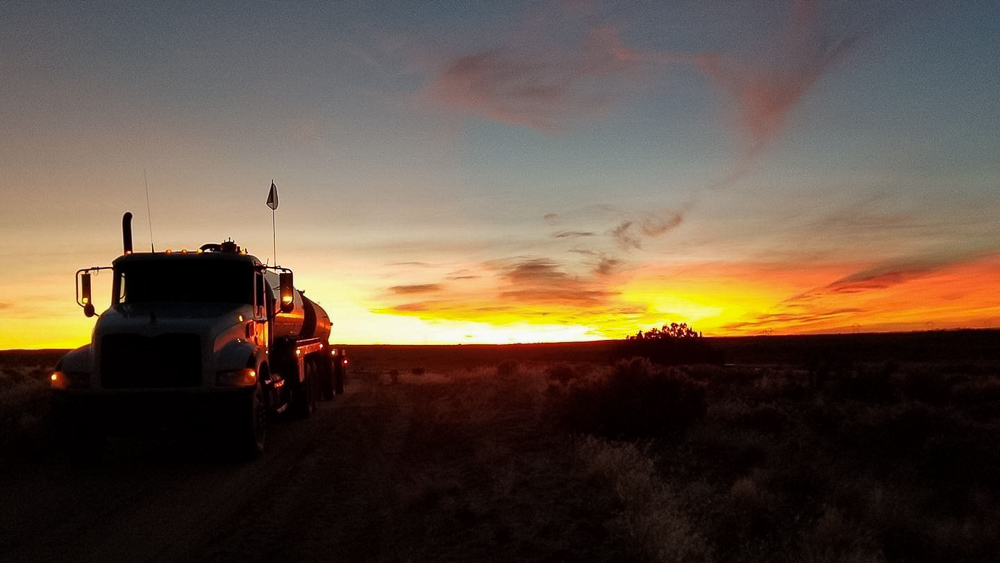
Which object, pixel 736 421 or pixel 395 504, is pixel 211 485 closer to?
pixel 395 504

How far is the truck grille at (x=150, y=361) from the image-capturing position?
13.3 meters

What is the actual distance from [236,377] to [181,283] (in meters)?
2.97

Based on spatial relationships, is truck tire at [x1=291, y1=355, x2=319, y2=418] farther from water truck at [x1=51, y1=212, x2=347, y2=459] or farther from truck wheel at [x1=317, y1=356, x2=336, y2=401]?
water truck at [x1=51, y1=212, x2=347, y2=459]

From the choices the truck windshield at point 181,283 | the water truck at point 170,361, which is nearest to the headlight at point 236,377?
the water truck at point 170,361

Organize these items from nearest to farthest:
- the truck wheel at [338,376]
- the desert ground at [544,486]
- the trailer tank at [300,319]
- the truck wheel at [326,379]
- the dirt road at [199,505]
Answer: the dirt road at [199,505], the desert ground at [544,486], the trailer tank at [300,319], the truck wheel at [326,379], the truck wheel at [338,376]

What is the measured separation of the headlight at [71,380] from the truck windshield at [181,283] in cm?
224

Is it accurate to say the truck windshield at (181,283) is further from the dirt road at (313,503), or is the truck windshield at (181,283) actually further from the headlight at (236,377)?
the dirt road at (313,503)

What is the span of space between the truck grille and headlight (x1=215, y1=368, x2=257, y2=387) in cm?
35

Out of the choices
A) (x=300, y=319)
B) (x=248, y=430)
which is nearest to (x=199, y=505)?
(x=248, y=430)

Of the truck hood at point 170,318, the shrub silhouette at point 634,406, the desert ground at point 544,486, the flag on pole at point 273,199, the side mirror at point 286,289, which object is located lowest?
the desert ground at point 544,486

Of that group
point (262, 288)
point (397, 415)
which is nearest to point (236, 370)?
point (262, 288)

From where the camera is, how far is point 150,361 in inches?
529

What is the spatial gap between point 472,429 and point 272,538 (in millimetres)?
8692

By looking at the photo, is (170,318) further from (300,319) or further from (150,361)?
(300,319)
